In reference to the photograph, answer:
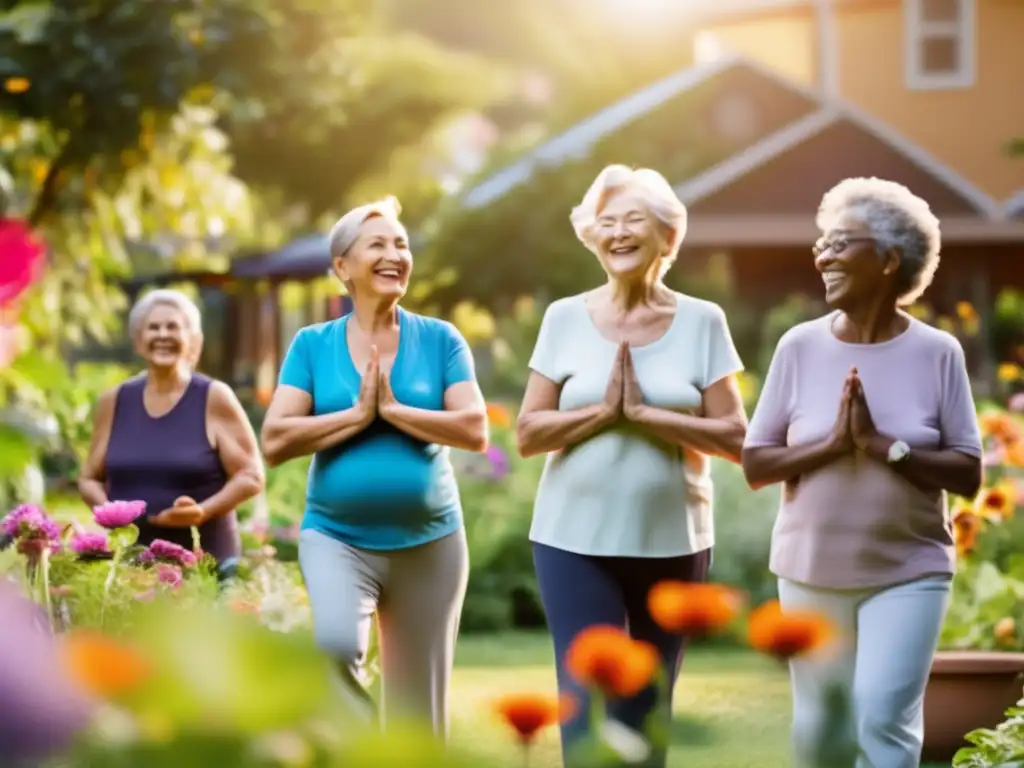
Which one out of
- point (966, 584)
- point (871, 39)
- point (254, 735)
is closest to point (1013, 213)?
point (871, 39)

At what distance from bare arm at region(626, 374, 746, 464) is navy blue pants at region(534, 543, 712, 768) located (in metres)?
0.26

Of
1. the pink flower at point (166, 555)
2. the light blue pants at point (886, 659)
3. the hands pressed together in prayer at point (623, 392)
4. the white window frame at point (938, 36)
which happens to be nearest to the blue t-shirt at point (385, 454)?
the hands pressed together in prayer at point (623, 392)

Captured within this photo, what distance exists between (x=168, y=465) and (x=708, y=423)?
195 centimetres

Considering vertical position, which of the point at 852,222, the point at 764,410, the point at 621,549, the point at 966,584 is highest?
the point at 852,222

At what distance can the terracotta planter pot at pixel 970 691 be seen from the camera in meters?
6.57

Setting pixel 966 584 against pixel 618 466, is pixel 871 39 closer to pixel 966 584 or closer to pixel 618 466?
pixel 966 584

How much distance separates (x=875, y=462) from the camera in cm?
407

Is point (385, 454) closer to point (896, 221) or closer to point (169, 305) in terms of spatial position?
point (896, 221)

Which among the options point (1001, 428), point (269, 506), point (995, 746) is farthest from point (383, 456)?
point (269, 506)

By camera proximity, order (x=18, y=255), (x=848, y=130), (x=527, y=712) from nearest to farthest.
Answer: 1. (x=18, y=255)
2. (x=527, y=712)
3. (x=848, y=130)

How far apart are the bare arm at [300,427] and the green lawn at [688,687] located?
6.47ft

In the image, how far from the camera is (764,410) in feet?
14.0

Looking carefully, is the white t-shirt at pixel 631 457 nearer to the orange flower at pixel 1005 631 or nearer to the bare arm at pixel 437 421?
the bare arm at pixel 437 421

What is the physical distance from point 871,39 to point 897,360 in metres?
23.1
